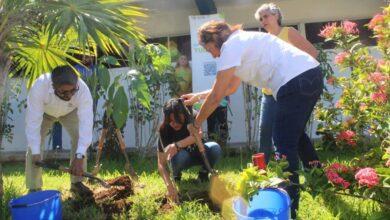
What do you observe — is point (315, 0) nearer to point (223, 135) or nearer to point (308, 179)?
point (223, 135)

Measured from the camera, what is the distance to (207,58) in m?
6.61

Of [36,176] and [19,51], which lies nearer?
[19,51]

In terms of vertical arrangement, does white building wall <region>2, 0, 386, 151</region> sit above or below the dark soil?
above

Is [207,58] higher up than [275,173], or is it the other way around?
[207,58]

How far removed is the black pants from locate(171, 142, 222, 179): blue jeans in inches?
69.3

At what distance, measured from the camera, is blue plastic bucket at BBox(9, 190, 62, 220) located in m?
3.15

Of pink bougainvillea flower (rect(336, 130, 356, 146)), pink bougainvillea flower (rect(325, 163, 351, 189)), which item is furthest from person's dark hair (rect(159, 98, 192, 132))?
pink bougainvillea flower (rect(325, 163, 351, 189))

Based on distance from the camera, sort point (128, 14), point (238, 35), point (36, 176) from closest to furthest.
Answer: point (238, 35)
point (128, 14)
point (36, 176)

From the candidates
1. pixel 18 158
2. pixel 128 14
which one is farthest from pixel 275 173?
pixel 18 158

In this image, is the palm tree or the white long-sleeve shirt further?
the white long-sleeve shirt

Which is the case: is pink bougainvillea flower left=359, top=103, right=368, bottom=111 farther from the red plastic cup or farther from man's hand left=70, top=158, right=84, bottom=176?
man's hand left=70, top=158, right=84, bottom=176

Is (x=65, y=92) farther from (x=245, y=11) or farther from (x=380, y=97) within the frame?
(x=245, y=11)

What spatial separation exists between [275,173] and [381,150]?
88cm

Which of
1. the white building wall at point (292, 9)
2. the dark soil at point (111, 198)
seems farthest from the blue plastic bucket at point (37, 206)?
the white building wall at point (292, 9)
